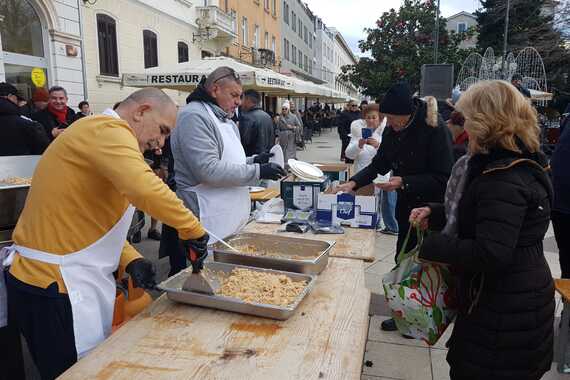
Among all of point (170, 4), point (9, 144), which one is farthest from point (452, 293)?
point (170, 4)

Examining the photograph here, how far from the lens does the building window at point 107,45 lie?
35.5 ft

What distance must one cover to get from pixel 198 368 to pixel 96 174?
2.48 ft

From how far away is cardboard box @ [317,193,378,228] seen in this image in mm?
2904

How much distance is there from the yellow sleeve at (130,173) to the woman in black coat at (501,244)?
39.3 inches

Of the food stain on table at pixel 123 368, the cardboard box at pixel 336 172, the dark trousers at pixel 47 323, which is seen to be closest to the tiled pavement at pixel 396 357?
the cardboard box at pixel 336 172

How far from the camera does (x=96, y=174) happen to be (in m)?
1.58

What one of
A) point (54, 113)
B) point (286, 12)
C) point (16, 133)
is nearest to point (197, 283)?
point (16, 133)

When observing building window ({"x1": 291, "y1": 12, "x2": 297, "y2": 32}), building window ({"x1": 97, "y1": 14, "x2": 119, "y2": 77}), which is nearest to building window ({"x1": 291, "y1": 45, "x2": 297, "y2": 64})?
building window ({"x1": 291, "y1": 12, "x2": 297, "y2": 32})

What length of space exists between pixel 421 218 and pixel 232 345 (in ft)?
3.70

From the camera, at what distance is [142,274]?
184 centimetres

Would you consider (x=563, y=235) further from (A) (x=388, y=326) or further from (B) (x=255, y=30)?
(B) (x=255, y=30)

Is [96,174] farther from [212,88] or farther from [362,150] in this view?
[362,150]

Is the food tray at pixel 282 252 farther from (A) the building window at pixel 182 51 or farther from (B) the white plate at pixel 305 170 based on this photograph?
(A) the building window at pixel 182 51

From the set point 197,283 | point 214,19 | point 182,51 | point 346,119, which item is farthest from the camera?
point 214,19
